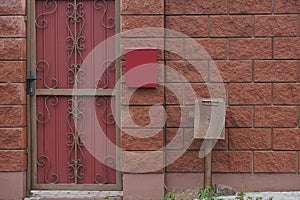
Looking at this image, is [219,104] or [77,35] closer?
[219,104]

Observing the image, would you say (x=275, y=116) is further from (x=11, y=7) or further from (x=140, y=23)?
(x=11, y=7)

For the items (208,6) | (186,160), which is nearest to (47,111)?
(186,160)

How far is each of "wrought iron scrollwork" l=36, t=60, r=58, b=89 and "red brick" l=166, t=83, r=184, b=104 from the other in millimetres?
1272

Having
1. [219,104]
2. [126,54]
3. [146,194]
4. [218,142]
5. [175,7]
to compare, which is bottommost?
[146,194]

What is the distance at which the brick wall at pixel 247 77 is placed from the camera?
6.13m

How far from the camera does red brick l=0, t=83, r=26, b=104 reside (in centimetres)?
609

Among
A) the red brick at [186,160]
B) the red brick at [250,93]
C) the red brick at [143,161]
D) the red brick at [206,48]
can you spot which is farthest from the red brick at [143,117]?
the red brick at [250,93]

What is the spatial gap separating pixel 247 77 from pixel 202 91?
1.69 ft

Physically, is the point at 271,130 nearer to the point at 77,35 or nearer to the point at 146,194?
the point at 146,194

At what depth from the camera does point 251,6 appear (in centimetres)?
612

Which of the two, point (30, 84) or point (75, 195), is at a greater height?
point (30, 84)

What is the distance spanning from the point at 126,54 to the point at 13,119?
1.42 m

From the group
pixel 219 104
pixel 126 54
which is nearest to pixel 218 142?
pixel 219 104

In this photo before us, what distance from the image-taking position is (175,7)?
20.2 ft
